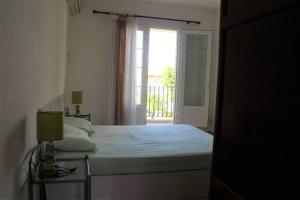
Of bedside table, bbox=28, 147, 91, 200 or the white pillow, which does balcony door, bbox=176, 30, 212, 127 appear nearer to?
the white pillow

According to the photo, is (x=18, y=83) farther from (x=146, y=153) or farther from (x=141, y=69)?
(x=141, y=69)

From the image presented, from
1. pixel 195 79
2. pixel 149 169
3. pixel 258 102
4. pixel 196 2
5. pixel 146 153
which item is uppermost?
pixel 196 2

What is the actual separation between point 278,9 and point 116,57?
14.7ft

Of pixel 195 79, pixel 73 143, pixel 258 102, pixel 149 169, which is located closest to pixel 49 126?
pixel 73 143

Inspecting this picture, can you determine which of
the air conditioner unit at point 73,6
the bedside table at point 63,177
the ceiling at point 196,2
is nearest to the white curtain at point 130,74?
the ceiling at point 196,2

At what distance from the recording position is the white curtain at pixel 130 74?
514 centimetres

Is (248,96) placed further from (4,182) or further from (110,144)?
(110,144)

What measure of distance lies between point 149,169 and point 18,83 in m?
1.28

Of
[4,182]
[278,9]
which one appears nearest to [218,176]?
[278,9]

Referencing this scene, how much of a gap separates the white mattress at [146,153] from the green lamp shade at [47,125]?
2.06 ft

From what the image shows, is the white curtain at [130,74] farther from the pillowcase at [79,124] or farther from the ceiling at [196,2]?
the pillowcase at [79,124]

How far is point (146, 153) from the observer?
7.84ft

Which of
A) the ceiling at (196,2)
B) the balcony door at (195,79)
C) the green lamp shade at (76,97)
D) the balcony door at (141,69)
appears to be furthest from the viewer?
the balcony door at (195,79)

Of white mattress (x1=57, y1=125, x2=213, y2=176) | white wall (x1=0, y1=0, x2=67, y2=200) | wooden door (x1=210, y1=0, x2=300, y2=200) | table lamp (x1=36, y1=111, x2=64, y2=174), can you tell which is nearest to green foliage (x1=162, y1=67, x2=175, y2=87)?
white mattress (x1=57, y1=125, x2=213, y2=176)
